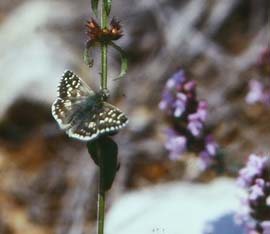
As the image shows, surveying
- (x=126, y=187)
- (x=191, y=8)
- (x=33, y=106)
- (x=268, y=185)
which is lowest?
(x=268, y=185)

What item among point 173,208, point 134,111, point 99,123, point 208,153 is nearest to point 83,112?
point 99,123

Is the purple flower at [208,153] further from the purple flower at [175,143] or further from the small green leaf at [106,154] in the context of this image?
the small green leaf at [106,154]

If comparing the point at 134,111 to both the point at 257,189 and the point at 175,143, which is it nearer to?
the point at 175,143

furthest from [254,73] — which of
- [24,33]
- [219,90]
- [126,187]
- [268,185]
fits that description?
[268,185]

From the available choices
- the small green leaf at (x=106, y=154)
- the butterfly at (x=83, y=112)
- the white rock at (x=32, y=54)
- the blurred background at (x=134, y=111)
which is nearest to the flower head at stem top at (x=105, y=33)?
the butterfly at (x=83, y=112)

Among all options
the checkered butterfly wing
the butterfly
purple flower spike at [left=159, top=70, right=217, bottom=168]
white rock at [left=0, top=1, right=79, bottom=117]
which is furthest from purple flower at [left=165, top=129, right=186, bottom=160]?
white rock at [left=0, top=1, right=79, bottom=117]

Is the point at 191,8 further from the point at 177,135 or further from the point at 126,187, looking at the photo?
the point at 177,135
